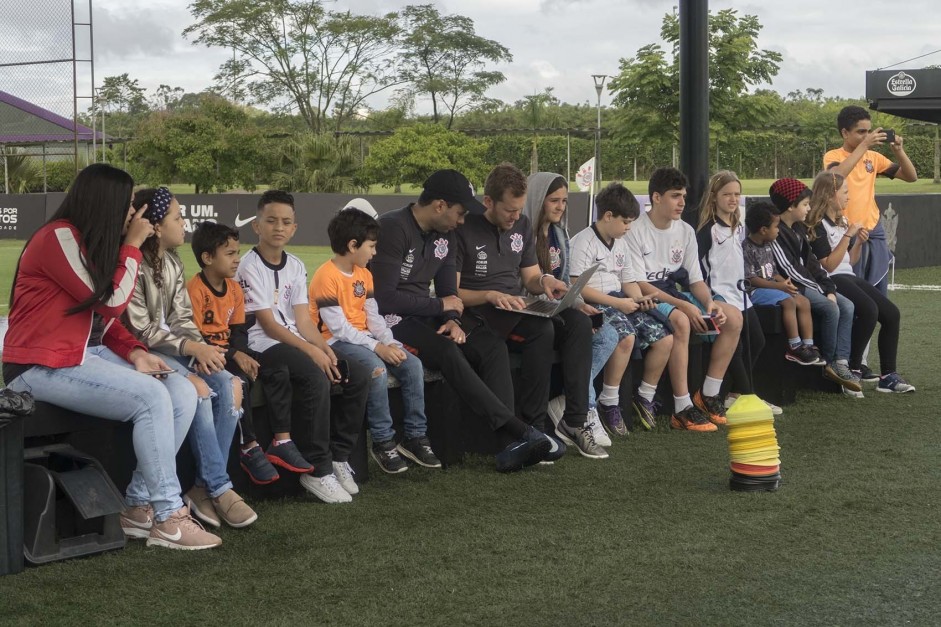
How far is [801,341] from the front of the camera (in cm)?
679

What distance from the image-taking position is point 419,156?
32.5 metres

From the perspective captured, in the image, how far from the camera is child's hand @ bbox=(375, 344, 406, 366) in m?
4.97

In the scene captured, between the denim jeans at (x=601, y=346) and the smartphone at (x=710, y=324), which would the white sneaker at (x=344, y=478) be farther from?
the smartphone at (x=710, y=324)

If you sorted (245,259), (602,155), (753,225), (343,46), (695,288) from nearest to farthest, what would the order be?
1. (245,259)
2. (695,288)
3. (753,225)
4. (602,155)
5. (343,46)

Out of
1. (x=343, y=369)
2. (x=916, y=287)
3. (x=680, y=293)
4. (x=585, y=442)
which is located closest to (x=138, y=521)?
(x=343, y=369)

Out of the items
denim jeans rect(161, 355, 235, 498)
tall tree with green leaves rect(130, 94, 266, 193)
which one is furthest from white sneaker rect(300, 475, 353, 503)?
tall tree with green leaves rect(130, 94, 266, 193)

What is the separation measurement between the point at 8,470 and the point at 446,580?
1461mm

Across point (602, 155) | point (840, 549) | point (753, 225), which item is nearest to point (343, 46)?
point (602, 155)

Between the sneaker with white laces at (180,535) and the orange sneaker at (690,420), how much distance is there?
9.48 ft

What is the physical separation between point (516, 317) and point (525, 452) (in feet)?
2.34

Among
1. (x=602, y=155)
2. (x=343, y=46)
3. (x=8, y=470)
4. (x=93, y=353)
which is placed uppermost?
(x=343, y=46)

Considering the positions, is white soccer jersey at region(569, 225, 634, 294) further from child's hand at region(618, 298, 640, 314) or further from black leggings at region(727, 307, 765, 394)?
black leggings at region(727, 307, 765, 394)

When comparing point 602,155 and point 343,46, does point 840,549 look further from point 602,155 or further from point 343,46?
point 343,46

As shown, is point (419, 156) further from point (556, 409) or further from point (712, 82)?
point (556, 409)
